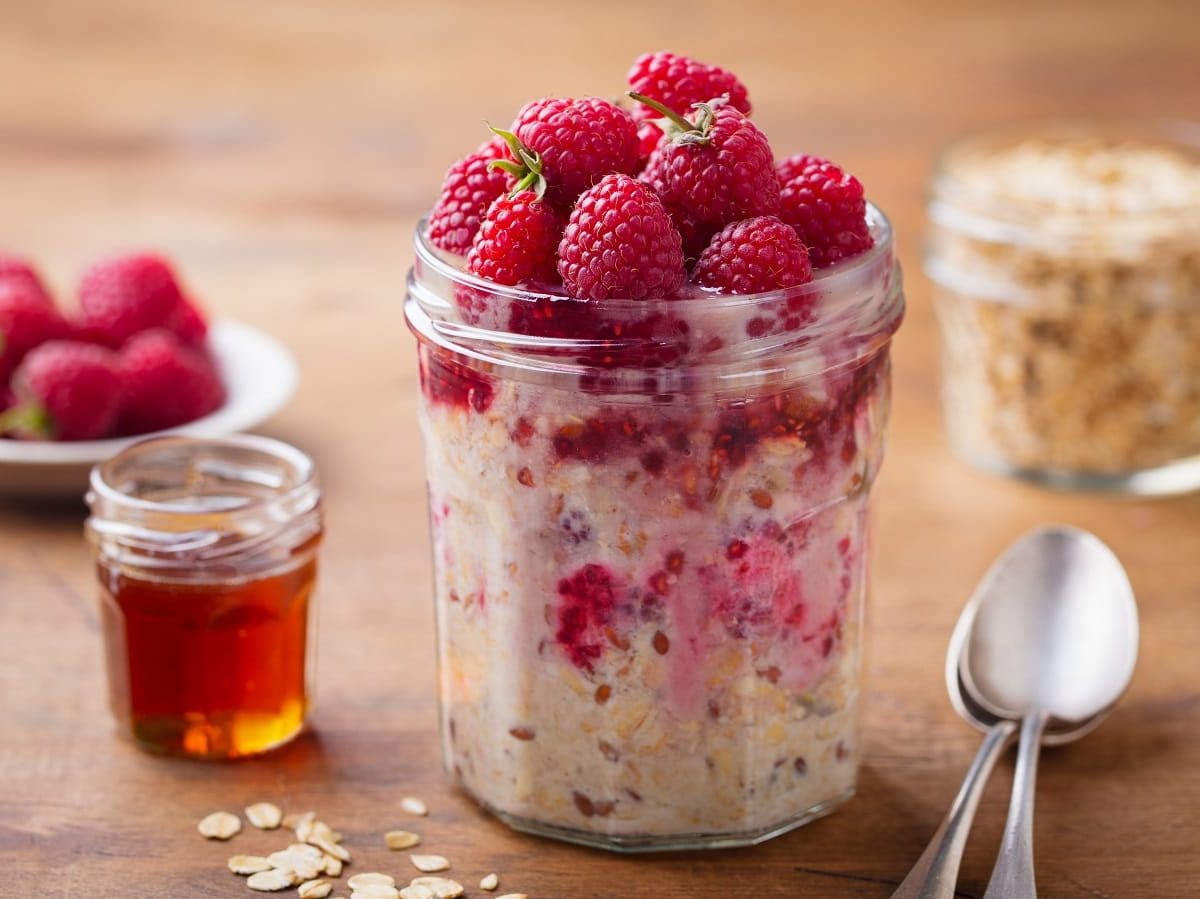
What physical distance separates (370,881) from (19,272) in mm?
934

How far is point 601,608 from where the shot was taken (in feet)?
3.24

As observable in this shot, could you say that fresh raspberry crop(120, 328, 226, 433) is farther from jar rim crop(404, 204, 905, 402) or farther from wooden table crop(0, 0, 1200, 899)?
jar rim crop(404, 204, 905, 402)

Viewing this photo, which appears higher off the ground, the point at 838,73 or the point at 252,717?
the point at 838,73

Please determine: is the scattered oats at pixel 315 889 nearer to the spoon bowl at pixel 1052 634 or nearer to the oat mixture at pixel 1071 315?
the spoon bowl at pixel 1052 634

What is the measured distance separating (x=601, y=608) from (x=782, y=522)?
12cm

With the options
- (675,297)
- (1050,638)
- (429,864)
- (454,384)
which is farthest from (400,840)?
(1050,638)

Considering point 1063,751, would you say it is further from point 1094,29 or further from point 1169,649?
point 1094,29

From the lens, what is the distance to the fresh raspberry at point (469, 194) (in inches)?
39.4

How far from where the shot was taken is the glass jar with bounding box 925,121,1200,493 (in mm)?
1542

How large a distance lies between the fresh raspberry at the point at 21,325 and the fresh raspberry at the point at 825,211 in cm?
92

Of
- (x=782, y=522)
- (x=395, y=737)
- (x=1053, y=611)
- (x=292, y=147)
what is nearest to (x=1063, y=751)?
(x=1053, y=611)

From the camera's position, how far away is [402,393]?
5.89 ft

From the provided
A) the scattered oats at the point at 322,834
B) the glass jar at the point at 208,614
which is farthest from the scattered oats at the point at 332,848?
the glass jar at the point at 208,614

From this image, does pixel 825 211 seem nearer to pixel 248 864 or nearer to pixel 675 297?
pixel 675 297
